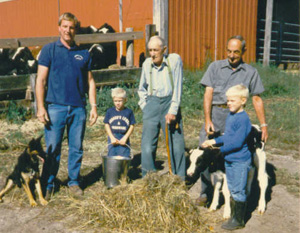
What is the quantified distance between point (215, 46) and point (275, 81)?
89.3 inches

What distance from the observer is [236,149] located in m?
3.79

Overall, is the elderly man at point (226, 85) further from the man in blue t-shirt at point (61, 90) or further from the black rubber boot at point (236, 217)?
the man in blue t-shirt at point (61, 90)

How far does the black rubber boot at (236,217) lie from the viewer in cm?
385

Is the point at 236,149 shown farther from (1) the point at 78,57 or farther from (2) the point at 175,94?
(1) the point at 78,57

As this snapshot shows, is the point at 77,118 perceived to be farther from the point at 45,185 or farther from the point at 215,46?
the point at 215,46

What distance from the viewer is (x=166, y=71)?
4523 millimetres

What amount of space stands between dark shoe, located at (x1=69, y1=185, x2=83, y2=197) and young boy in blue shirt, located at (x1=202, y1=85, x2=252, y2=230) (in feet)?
5.85

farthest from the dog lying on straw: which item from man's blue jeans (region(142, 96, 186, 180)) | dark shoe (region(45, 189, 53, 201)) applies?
man's blue jeans (region(142, 96, 186, 180))

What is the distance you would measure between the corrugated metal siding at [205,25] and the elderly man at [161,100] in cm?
673

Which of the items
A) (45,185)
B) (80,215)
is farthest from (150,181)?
(45,185)

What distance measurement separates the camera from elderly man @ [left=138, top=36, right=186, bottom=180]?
4.48 meters

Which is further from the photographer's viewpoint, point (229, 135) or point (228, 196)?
point (228, 196)

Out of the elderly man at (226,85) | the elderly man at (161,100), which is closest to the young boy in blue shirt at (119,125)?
the elderly man at (161,100)

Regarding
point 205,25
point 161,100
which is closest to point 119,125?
point 161,100
